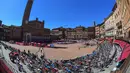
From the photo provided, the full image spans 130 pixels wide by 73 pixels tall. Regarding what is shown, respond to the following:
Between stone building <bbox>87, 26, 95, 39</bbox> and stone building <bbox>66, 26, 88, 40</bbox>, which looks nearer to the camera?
stone building <bbox>66, 26, 88, 40</bbox>

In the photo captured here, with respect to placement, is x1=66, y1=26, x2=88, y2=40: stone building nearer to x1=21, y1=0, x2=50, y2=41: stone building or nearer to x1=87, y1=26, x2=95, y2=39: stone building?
x1=87, y1=26, x2=95, y2=39: stone building

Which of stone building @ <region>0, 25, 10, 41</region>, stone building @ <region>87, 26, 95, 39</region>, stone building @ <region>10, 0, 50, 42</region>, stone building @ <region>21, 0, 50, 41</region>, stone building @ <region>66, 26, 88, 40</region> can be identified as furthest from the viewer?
stone building @ <region>87, 26, 95, 39</region>

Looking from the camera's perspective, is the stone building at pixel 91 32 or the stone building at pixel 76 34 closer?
the stone building at pixel 76 34

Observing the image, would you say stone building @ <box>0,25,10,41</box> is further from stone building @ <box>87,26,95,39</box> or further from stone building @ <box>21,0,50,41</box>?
stone building @ <box>87,26,95,39</box>

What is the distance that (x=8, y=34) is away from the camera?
4288 cm

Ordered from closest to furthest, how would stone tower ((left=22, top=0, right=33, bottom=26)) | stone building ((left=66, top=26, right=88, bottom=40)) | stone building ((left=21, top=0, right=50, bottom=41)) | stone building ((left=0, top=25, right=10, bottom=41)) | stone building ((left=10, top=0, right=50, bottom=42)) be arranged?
stone building ((left=0, top=25, right=10, bottom=41))
stone building ((left=10, top=0, right=50, bottom=42))
stone building ((left=21, top=0, right=50, bottom=41))
stone tower ((left=22, top=0, right=33, bottom=26))
stone building ((left=66, top=26, right=88, bottom=40))

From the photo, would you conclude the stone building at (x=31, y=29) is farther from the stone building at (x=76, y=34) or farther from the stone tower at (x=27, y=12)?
the stone building at (x=76, y=34)

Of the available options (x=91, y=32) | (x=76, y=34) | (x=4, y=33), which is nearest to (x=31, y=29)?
(x=4, y=33)

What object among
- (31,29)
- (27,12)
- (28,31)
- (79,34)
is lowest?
(79,34)

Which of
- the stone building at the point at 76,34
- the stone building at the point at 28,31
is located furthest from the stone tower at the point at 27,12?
the stone building at the point at 76,34

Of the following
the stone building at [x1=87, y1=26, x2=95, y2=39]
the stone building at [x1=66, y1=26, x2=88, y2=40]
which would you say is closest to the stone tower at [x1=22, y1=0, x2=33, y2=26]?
the stone building at [x1=66, y1=26, x2=88, y2=40]

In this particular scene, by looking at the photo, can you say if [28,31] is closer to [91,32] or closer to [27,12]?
[27,12]

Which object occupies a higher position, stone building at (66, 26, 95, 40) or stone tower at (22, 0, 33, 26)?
stone tower at (22, 0, 33, 26)

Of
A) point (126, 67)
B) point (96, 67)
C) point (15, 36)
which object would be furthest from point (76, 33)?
point (126, 67)
